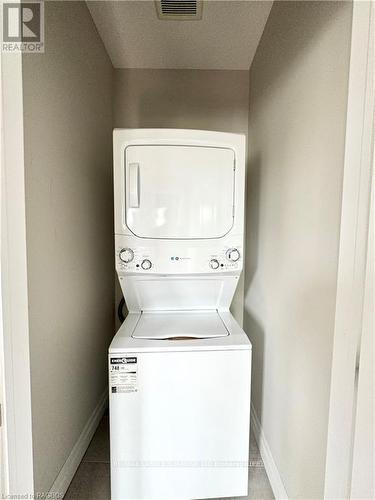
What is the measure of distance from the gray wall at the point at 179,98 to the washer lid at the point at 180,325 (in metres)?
1.50

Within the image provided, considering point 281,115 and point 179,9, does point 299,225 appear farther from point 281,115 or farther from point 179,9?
point 179,9

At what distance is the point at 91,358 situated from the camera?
6.34 feet

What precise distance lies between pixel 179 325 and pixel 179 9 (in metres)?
1.77

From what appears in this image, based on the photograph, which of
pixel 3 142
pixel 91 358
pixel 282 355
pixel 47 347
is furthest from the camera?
pixel 91 358

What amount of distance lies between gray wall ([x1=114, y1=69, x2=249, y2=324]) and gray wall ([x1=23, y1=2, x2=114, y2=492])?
0.68 ft

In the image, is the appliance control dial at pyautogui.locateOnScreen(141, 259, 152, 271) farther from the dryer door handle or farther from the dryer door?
the dryer door handle

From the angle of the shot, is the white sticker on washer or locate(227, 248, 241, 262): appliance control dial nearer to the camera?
the white sticker on washer

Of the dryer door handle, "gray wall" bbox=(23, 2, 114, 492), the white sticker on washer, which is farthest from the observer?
the dryer door handle


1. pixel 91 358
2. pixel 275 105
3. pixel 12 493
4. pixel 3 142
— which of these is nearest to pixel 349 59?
pixel 275 105

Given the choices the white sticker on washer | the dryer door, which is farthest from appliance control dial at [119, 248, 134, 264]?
the white sticker on washer

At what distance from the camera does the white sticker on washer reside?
4.39 ft

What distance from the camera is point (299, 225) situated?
51.3 inches

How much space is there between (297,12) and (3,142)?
1365 mm

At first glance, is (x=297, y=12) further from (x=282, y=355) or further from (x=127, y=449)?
(x=127, y=449)
